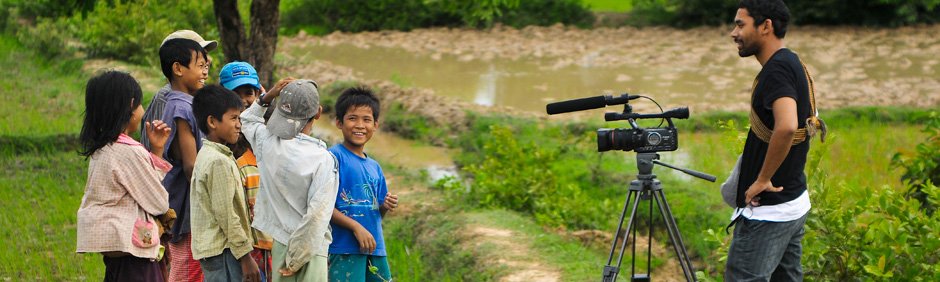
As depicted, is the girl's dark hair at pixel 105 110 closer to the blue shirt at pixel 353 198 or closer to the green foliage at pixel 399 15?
the blue shirt at pixel 353 198

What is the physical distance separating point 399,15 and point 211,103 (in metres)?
20.3

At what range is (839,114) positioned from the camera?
11.8 m

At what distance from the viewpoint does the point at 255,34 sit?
30.6 feet

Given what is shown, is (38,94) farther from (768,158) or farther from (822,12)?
(822,12)

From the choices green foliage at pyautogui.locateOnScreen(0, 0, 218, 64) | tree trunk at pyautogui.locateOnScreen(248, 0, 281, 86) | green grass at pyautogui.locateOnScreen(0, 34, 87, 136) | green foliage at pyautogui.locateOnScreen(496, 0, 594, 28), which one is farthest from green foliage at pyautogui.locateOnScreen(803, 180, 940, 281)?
green foliage at pyautogui.locateOnScreen(496, 0, 594, 28)

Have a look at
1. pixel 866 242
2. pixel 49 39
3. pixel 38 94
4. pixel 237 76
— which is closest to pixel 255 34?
pixel 38 94

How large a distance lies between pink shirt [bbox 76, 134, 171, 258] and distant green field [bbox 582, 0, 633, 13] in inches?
818

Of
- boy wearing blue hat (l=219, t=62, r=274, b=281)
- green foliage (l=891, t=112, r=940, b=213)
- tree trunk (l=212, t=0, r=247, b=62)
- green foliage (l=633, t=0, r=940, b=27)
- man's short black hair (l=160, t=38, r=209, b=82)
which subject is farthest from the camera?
green foliage (l=633, t=0, r=940, b=27)

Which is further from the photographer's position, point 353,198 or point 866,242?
point 866,242

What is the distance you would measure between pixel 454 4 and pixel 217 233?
7.13 meters

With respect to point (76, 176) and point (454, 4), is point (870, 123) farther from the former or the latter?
point (76, 176)

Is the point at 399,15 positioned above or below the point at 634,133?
below

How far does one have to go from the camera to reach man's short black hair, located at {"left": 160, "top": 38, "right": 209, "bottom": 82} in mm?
4547

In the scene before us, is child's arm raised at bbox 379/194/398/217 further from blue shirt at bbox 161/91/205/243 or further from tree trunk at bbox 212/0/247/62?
tree trunk at bbox 212/0/247/62
